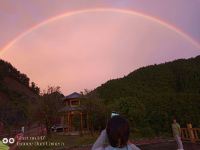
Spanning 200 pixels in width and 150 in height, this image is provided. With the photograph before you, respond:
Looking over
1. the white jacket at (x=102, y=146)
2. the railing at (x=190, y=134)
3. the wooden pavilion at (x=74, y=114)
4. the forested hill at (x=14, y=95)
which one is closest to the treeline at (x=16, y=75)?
the forested hill at (x=14, y=95)

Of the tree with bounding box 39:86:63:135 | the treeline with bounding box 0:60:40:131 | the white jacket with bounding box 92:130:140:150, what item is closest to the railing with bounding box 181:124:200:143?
the tree with bounding box 39:86:63:135

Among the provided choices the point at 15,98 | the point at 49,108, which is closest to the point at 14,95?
the point at 15,98

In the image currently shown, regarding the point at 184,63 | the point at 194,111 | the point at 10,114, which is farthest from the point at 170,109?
the point at 184,63

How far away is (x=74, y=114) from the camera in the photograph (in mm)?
41938

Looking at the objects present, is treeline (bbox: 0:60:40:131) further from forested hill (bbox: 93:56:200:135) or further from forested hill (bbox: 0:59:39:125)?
forested hill (bbox: 93:56:200:135)

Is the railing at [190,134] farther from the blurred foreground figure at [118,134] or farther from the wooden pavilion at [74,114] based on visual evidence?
the blurred foreground figure at [118,134]

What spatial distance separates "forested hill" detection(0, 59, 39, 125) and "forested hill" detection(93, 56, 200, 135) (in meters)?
8.27

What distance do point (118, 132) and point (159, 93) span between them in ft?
158

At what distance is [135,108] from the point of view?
38.7 m

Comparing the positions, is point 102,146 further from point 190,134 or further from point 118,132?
point 190,134

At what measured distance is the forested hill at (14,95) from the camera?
136 feet

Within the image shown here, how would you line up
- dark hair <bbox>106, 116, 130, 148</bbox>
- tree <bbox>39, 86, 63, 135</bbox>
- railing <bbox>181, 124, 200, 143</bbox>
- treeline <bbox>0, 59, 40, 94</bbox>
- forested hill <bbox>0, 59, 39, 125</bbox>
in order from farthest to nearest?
treeline <bbox>0, 59, 40, 94</bbox>
forested hill <bbox>0, 59, 39, 125</bbox>
tree <bbox>39, 86, 63, 135</bbox>
railing <bbox>181, 124, 200, 143</bbox>
dark hair <bbox>106, 116, 130, 148</bbox>

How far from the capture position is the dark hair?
408cm

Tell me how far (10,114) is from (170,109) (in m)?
15.7
